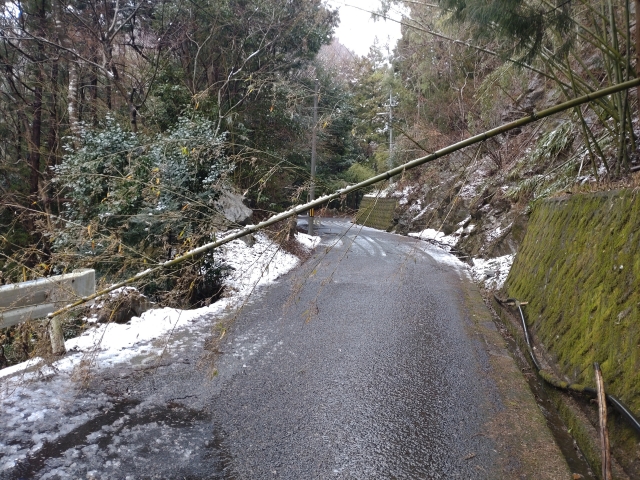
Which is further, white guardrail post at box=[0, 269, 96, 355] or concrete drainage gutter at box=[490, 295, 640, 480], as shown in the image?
white guardrail post at box=[0, 269, 96, 355]

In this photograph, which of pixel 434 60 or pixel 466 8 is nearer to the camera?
pixel 466 8

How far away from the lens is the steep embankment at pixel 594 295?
10.6ft

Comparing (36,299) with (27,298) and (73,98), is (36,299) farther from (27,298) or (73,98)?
(73,98)

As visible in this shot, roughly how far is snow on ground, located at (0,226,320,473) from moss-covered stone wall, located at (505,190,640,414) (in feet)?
8.93

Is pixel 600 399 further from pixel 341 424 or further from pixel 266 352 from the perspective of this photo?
pixel 266 352

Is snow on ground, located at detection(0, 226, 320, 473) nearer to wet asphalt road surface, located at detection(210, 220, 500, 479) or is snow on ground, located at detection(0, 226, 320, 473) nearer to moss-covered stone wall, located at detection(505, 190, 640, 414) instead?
wet asphalt road surface, located at detection(210, 220, 500, 479)

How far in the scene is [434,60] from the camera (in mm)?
19969

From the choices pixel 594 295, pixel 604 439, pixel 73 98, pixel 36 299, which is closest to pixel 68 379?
pixel 36 299

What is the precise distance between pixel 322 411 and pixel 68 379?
249 cm

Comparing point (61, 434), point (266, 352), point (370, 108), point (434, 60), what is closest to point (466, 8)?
point (266, 352)

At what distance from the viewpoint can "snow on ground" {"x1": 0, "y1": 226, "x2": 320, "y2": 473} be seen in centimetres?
328

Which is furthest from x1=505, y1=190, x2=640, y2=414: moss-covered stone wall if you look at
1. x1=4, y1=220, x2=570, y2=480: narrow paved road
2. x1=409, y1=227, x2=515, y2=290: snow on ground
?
x1=409, y1=227, x2=515, y2=290: snow on ground

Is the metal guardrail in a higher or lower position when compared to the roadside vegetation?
lower

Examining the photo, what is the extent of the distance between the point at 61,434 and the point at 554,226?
21.8 ft
